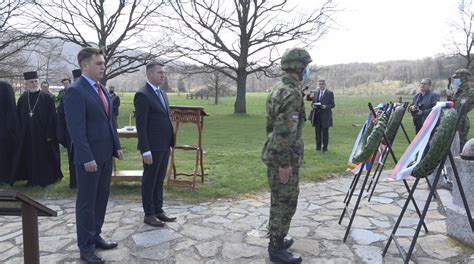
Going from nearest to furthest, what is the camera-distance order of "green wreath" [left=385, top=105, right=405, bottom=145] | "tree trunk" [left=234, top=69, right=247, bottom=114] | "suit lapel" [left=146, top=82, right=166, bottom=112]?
"green wreath" [left=385, top=105, right=405, bottom=145], "suit lapel" [left=146, top=82, right=166, bottom=112], "tree trunk" [left=234, top=69, right=247, bottom=114]

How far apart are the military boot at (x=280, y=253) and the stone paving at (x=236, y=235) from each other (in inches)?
5.1

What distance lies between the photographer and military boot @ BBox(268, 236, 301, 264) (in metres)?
4.18

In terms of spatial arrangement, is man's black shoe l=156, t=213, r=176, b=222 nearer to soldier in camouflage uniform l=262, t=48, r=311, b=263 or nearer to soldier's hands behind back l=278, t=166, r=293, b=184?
soldier in camouflage uniform l=262, t=48, r=311, b=263

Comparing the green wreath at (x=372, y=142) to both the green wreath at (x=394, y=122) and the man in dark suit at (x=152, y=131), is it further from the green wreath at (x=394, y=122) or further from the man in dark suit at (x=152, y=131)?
the man in dark suit at (x=152, y=131)

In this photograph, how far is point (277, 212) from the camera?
417 cm

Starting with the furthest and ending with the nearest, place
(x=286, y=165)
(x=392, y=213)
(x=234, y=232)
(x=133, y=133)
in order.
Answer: (x=133, y=133) → (x=392, y=213) → (x=234, y=232) → (x=286, y=165)

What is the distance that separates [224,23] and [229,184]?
73.7ft

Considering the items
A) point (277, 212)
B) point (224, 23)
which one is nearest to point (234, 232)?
point (277, 212)

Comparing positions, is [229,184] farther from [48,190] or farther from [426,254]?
[426,254]

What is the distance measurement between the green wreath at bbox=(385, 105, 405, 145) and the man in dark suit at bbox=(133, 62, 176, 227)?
2.78 metres

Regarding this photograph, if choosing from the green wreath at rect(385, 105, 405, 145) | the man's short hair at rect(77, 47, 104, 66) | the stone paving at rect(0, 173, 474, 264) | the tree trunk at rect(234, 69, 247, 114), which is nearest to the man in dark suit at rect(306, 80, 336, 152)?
the stone paving at rect(0, 173, 474, 264)

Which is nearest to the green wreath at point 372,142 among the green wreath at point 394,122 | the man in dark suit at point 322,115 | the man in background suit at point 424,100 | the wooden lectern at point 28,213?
the green wreath at point 394,122

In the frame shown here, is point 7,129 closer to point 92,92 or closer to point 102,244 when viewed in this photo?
point 102,244

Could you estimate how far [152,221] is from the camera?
212 inches
